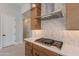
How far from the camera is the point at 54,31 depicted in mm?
1625

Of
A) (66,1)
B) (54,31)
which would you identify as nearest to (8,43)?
(54,31)

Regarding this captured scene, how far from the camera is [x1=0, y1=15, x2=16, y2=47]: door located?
1.59 metres

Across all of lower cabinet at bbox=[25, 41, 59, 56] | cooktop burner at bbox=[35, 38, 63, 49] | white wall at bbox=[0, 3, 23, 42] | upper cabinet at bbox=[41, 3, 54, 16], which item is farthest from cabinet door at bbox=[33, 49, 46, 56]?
upper cabinet at bbox=[41, 3, 54, 16]

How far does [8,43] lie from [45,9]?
64 cm

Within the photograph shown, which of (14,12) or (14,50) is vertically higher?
(14,12)

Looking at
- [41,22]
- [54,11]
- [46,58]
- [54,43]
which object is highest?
[54,11]

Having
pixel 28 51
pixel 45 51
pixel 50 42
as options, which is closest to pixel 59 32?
pixel 50 42

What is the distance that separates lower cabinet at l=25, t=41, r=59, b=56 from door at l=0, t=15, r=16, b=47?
0.66ft

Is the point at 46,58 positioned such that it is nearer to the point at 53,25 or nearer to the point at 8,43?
the point at 53,25

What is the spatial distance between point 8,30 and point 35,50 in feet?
1.38

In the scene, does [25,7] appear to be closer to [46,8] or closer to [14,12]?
[14,12]

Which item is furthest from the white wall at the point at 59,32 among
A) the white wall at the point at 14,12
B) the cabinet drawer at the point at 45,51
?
the white wall at the point at 14,12

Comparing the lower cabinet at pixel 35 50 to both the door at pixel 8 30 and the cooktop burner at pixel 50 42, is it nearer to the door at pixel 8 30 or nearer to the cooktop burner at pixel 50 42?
the cooktop burner at pixel 50 42

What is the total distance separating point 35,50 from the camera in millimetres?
1636
